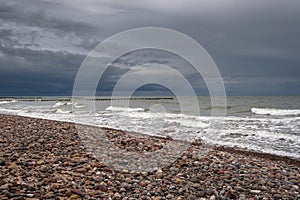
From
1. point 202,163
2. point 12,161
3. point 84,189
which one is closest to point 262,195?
point 202,163

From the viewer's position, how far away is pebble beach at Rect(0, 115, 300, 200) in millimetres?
4961

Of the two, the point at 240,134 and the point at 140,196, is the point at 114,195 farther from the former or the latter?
the point at 240,134

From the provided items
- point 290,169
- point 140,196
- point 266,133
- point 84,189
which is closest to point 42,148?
point 84,189

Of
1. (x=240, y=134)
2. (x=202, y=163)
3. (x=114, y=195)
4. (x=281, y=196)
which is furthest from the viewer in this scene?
(x=240, y=134)

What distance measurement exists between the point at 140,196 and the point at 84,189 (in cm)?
108

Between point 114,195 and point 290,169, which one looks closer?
point 114,195

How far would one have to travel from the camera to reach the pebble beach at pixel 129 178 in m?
4.96

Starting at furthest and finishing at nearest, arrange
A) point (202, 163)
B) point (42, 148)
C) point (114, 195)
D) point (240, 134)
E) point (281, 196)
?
point (240, 134) → point (42, 148) → point (202, 163) → point (281, 196) → point (114, 195)

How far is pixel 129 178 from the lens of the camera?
589 cm

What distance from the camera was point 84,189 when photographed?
5055 mm

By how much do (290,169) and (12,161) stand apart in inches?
299

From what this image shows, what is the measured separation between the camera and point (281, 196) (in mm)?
5359

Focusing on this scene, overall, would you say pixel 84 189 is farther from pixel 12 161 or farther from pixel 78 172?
pixel 12 161

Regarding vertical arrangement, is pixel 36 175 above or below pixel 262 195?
above
